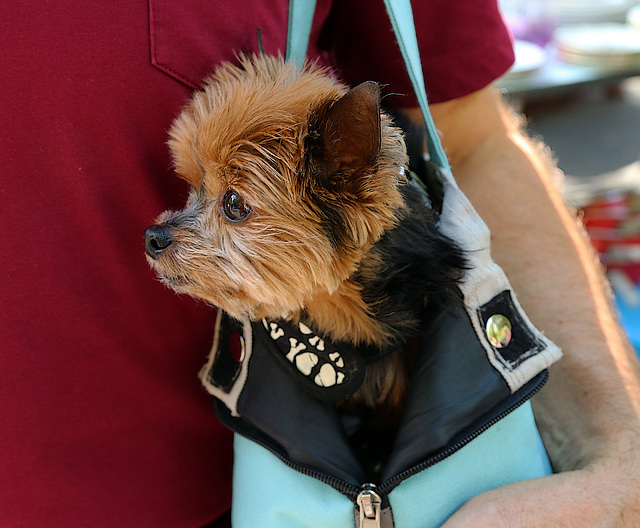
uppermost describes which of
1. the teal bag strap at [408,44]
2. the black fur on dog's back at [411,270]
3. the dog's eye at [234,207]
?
the teal bag strap at [408,44]

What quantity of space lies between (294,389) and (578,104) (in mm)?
3277

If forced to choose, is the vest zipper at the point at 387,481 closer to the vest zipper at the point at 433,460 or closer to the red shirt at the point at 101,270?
the vest zipper at the point at 433,460

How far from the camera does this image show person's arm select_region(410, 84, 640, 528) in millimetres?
914

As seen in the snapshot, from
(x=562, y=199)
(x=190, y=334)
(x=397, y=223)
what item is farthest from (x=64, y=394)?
(x=562, y=199)

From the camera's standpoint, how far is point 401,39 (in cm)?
94

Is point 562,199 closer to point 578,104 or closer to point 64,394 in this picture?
point 64,394

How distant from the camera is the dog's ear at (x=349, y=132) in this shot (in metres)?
0.79

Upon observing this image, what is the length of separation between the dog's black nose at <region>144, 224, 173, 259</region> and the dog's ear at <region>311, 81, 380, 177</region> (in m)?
0.26

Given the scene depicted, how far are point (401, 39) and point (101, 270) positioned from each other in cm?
60

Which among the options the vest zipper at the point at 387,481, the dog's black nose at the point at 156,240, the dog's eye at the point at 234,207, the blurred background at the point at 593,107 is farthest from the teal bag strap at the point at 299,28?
the blurred background at the point at 593,107

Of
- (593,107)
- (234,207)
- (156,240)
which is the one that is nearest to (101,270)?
(156,240)

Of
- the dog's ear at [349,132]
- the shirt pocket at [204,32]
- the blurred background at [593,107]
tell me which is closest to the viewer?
the dog's ear at [349,132]

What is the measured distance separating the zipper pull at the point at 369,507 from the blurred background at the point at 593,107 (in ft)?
6.04

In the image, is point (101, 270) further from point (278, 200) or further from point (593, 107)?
point (593, 107)
